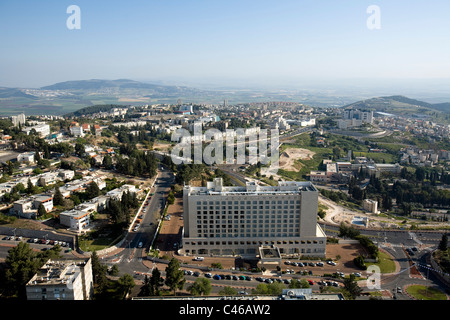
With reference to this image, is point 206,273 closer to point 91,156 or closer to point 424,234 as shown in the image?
point 424,234

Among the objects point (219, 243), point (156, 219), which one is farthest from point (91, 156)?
point (219, 243)

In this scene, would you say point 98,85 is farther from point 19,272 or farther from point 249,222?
point 19,272

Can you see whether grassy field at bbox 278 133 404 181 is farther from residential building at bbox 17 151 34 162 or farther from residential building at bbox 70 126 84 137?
residential building at bbox 70 126 84 137

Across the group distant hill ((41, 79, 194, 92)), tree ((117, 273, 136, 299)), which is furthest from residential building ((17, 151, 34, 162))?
distant hill ((41, 79, 194, 92))

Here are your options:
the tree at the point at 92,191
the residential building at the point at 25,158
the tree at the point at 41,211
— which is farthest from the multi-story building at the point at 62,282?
the residential building at the point at 25,158

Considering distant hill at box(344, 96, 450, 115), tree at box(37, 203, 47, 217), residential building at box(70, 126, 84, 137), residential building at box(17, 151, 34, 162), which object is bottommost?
tree at box(37, 203, 47, 217)
